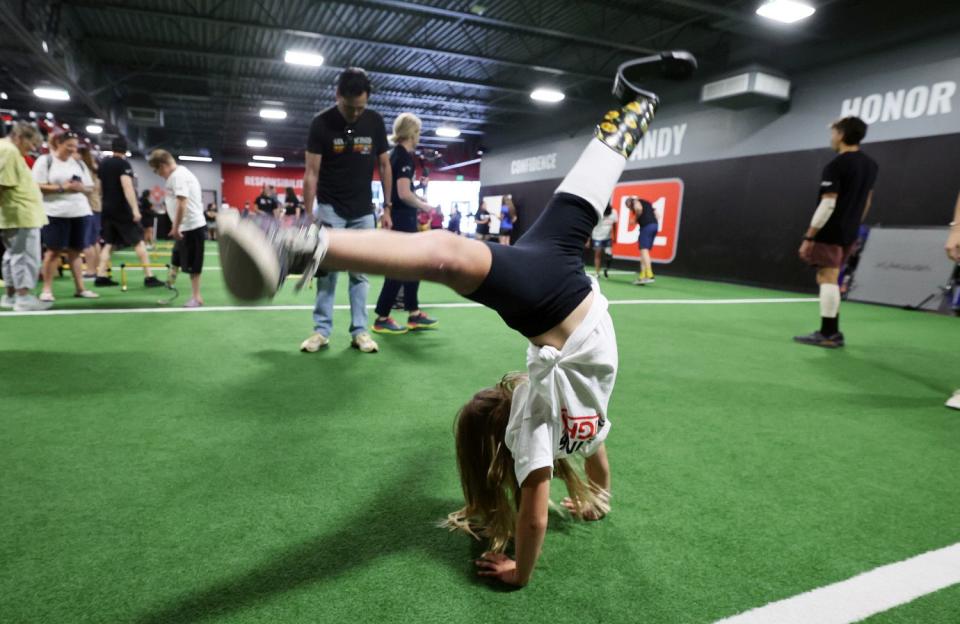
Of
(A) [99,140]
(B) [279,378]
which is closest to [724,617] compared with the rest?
(B) [279,378]

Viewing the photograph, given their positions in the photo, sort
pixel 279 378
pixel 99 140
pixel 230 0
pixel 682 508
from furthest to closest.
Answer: pixel 99 140 < pixel 230 0 < pixel 279 378 < pixel 682 508

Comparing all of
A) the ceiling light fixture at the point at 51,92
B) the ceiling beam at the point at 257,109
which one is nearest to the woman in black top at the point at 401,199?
the ceiling beam at the point at 257,109

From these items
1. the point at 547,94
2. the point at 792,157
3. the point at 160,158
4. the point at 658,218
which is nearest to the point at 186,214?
the point at 160,158

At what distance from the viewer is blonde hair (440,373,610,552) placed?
1.27 m

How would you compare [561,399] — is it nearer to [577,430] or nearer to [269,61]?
[577,430]

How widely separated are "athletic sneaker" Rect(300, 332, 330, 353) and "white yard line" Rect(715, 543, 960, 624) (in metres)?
2.59

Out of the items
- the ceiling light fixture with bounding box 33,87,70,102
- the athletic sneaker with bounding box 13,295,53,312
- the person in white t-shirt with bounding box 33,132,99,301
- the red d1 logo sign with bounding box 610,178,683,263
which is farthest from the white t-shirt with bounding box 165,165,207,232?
the ceiling light fixture with bounding box 33,87,70,102

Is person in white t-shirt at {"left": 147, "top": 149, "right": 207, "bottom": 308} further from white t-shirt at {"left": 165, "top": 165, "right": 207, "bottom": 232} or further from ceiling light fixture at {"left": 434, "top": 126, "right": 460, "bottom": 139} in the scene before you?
ceiling light fixture at {"left": 434, "top": 126, "right": 460, "bottom": 139}

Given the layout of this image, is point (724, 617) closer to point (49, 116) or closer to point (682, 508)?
point (682, 508)

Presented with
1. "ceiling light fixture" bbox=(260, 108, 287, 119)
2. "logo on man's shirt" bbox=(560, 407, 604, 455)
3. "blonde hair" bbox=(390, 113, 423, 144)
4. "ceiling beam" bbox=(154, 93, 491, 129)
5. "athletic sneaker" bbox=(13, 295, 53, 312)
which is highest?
"ceiling beam" bbox=(154, 93, 491, 129)

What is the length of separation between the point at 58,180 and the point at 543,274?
5212 mm

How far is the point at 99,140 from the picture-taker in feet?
63.5

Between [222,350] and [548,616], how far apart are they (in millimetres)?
2652

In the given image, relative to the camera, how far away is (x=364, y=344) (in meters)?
3.15
